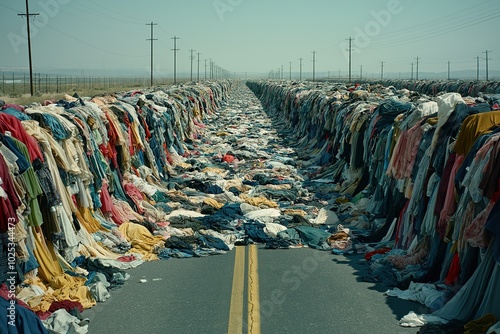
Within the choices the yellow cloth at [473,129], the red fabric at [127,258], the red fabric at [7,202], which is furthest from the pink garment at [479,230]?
the red fabric at [7,202]

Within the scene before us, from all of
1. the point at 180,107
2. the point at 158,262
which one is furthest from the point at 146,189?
the point at 180,107

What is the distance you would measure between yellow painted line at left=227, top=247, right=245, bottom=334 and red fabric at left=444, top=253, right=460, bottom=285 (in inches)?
117

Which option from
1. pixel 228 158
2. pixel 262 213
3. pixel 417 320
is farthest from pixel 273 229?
pixel 228 158

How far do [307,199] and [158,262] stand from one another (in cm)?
654

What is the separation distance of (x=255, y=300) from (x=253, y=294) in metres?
0.26

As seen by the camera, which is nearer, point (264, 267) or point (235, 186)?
point (264, 267)

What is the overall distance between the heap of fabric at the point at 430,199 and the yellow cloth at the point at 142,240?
11.3 feet

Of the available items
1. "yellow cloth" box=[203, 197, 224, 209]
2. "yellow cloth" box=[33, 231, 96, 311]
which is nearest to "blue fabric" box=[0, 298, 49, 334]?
"yellow cloth" box=[33, 231, 96, 311]

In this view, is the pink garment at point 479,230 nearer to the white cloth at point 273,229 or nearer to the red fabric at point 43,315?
the white cloth at point 273,229

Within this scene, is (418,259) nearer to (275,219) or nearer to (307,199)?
(275,219)

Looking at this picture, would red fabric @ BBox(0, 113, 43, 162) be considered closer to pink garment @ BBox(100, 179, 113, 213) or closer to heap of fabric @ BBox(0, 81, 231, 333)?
heap of fabric @ BBox(0, 81, 231, 333)

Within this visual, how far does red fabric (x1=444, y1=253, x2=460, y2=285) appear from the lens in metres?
8.59

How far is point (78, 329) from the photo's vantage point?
296 inches

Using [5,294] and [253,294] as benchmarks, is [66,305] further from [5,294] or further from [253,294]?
[253,294]
